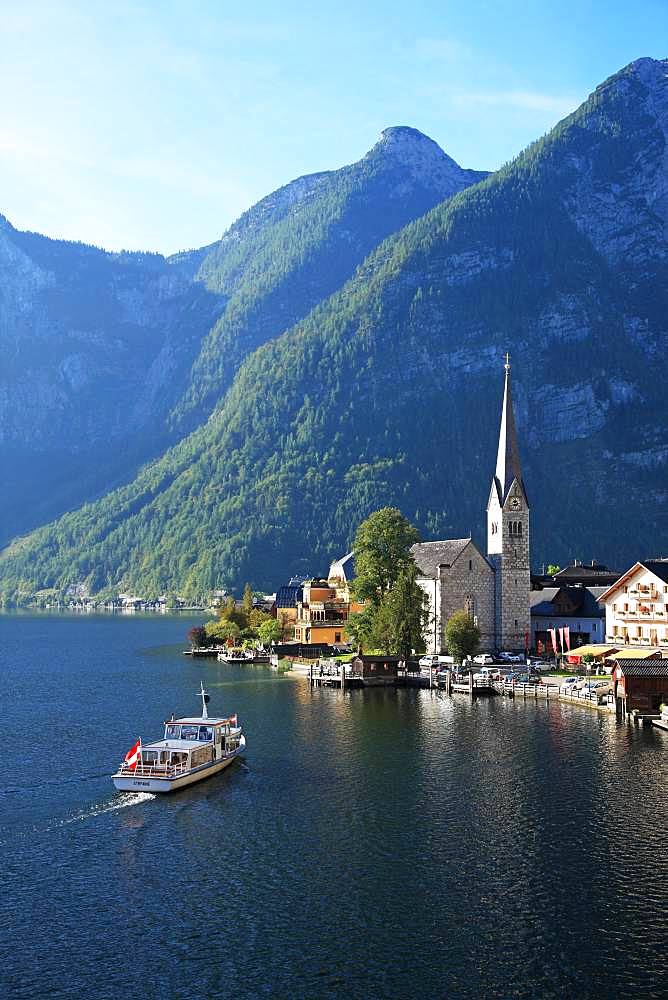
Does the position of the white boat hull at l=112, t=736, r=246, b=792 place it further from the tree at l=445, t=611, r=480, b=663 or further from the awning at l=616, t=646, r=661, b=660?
the tree at l=445, t=611, r=480, b=663

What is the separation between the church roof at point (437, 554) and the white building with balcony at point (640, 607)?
69.0 ft

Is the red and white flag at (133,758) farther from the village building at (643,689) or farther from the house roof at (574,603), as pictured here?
the house roof at (574,603)

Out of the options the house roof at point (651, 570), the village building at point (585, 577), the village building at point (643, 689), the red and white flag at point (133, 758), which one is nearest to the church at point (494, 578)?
the house roof at point (651, 570)

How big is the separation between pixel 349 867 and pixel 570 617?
105121mm

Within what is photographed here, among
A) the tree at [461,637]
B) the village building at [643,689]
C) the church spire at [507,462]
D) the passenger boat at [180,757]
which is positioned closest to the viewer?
the passenger boat at [180,757]

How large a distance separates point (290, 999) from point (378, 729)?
52907mm

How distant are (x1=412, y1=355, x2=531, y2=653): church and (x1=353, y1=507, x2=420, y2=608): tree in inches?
247

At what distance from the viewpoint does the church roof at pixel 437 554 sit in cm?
14800

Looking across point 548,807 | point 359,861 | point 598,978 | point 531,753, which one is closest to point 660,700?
point 531,753

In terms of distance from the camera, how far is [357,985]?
40.9 metres

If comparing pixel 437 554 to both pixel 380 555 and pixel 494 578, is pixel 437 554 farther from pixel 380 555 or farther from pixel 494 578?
pixel 380 555

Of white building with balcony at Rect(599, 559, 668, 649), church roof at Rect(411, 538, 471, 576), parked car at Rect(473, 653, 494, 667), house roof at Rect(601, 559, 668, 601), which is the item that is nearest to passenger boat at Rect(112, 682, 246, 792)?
parked car at Rect(473, 653, 494, 667)

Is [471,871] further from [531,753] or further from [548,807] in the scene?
[531,753]

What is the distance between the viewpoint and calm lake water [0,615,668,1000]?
42.1 meters
